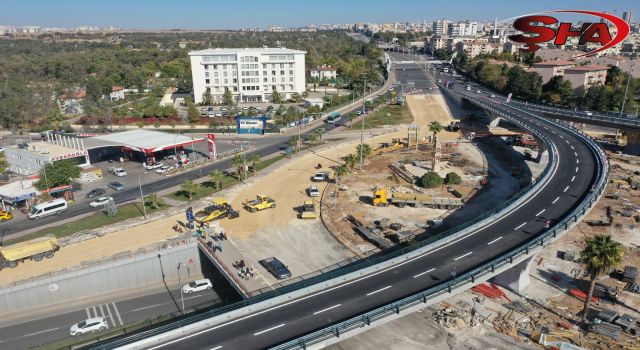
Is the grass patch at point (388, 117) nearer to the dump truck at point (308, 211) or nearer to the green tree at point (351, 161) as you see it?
the green tree at point (351, 161)

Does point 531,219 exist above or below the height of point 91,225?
above

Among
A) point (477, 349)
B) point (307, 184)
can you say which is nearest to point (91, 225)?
point (307, 184)

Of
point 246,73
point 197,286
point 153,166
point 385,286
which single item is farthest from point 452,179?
point 246,73

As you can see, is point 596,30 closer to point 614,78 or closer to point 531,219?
point 531,219

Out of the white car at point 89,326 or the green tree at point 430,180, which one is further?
the green tree at point 430,180

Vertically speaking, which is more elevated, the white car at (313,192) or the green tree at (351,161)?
the green tree at (351,161)

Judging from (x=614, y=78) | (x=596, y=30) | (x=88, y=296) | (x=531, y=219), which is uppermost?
(x=596, y=30)

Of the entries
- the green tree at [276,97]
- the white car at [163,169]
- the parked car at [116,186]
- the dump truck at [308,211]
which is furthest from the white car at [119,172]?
the green tree at [276,97]
